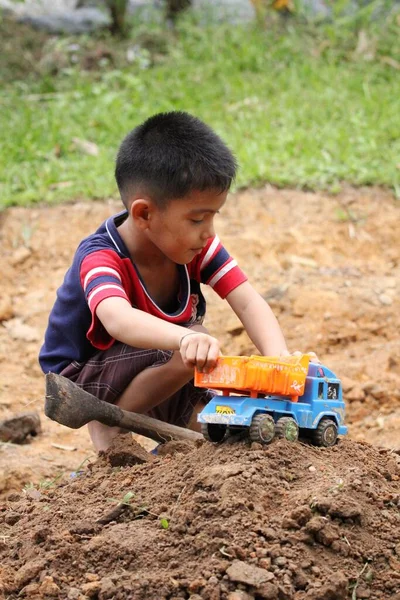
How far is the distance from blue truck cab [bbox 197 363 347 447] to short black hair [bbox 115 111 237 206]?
2.65 feet

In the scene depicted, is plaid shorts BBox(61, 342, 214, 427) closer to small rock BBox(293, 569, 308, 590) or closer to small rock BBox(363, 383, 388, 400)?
small rock BBox(293, 569, 308, 590)

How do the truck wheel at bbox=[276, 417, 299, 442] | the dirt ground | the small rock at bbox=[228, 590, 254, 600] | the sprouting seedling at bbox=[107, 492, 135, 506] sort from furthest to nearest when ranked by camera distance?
the truck wheel at bbox=[276, 417, 299, 442]
the sprouting seedling at bbox=[107, 492, 135, 506]
the dirt ground
the small rock at bbox=[228, 590, 254, 600]

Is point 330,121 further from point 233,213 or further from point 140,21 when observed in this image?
point 140,21

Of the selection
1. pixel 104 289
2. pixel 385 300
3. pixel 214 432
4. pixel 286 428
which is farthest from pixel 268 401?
pixel 385 300

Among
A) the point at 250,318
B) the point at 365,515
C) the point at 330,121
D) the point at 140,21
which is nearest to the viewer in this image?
the point at 365,515

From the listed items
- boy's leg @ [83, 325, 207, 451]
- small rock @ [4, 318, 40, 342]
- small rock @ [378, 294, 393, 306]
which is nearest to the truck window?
boy's leg @ [83, 325, 207, 451]

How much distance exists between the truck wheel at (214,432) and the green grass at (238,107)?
436 cm

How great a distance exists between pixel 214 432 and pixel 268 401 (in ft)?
0.73

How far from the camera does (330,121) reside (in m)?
8.02

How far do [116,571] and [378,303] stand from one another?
3.77 meters

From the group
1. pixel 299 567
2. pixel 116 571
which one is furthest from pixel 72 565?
pixel 299 567

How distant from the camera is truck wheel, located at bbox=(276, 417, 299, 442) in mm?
2859

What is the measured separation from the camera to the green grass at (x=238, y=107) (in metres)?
7.32

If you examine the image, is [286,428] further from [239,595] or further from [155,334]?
[239,595]
